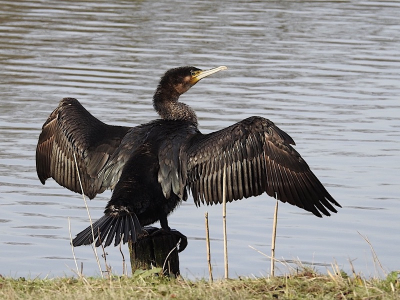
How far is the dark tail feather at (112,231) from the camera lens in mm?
6199

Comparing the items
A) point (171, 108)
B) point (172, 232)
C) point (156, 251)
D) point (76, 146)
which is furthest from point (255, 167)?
point (76, 146)

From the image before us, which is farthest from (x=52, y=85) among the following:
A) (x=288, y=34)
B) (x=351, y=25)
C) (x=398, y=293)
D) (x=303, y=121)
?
(x=398, y=293)

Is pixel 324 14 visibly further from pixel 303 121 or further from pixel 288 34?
pixel 303 121

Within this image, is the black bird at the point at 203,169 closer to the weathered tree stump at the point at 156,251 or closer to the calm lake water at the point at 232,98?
the weathered tree stump at the point at 156,251

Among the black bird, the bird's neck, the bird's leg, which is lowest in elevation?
the bird's leg

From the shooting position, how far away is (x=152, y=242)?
6.52 m

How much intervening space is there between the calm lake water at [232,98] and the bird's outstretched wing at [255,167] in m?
1.14

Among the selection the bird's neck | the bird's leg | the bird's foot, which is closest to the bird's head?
the bird's neck

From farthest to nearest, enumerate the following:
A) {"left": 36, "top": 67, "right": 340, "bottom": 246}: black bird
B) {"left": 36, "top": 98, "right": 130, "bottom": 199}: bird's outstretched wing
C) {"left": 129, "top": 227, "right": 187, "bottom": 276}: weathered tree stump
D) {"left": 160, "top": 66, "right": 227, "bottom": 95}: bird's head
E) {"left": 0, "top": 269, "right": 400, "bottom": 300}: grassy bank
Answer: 1. {"left": 160, "top": 66, "right": 227, "bottom": 95}: bird's head
2. {"left": 36, "top": 98, "right": 130, "bottom": 199}: bird's outstretched wing
3. {"left": 36, "top": 67, "right": 340, "bottom": 246}: black bird
4. {"left": 129, "top": 227, "right": 187, "bottom": 276}: weathered tree stump
5. {"left": 0, "top": 269, "right": 400, "bottom": 300}: grassy bank

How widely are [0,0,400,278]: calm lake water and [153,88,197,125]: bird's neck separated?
4.20 feet

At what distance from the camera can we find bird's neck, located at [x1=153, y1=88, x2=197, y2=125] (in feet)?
25.4

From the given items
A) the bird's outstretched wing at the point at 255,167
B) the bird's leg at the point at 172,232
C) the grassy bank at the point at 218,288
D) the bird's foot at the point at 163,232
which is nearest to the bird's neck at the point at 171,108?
the bird's outstretched wing at the point at 255,167

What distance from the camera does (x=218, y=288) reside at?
5637mm

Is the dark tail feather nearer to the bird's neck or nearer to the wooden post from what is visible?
the wooden post
